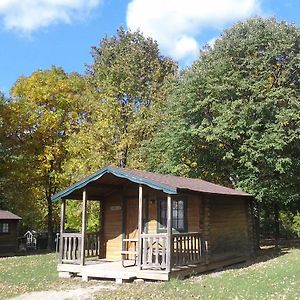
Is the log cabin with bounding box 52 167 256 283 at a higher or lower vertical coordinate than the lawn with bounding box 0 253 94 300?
higher

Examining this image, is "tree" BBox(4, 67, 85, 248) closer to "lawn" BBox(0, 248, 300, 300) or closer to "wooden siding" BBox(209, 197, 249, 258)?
"wooden siding" BBox(209, 197, 249, 258)

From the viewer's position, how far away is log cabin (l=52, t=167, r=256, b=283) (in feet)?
45.4

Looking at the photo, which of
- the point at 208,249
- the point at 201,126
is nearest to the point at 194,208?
the point at 208,249

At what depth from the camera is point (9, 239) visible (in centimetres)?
2661

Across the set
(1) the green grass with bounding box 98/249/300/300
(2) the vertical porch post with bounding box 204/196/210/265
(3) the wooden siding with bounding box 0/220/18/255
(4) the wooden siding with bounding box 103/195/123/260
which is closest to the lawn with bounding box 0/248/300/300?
(1) the green grass with bounding box 98/249/300/300

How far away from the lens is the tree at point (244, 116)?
22.0 m

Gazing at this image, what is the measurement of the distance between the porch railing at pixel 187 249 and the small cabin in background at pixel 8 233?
46.5 ft

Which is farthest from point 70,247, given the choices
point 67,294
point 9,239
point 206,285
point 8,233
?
point 9,239

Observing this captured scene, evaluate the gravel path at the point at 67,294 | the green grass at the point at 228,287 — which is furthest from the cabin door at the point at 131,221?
the gravel path at the point at 67,294

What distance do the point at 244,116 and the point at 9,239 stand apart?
16061 mm

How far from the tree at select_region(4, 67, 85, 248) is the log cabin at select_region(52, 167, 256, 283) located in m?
12.4

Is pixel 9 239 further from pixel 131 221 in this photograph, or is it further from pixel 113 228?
pixel 131 221

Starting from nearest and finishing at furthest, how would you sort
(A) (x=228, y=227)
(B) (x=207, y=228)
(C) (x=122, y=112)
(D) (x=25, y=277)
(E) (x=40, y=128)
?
1. (D) (x=25, y=277)
2. (B) (x=207, y=228)
3. (A) (x=228, y=227)
4. (C) (x=122, y=112)
5. (E) (x=40, y=128)

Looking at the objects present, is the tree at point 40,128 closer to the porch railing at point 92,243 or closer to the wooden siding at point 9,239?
the wooden siding at point 9,239
